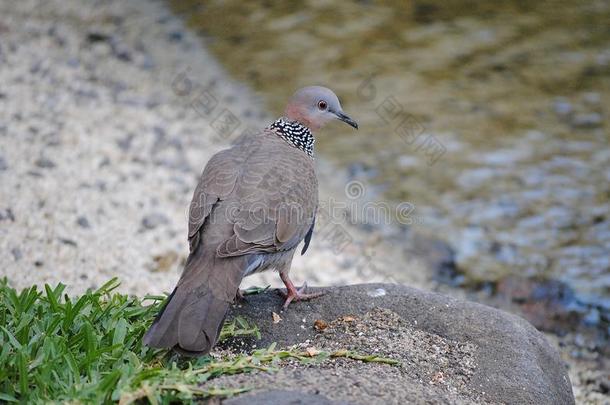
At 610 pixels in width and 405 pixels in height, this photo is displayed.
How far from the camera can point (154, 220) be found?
7.02 metres

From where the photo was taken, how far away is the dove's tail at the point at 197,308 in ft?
11.9

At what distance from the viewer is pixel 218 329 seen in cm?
371

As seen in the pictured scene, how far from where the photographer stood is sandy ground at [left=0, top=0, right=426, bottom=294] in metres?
6.49

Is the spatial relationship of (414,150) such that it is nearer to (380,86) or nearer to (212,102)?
(380,86)

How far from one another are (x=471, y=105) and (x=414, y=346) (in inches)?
245

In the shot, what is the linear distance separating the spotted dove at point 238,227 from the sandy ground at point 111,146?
1.87 meters

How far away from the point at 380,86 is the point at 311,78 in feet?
2.90

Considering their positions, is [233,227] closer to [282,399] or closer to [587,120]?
[282,399]

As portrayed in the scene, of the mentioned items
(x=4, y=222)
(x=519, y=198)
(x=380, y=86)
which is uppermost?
(x=4, y=222)

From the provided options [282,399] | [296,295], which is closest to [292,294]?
[296,295]

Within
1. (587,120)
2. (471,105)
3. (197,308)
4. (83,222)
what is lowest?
(587,120)

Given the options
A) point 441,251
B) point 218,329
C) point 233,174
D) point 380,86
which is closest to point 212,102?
point 380,86

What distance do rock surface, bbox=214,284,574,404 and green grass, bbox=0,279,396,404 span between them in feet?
0.38

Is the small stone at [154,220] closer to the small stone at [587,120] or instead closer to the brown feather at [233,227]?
the brown feather at [233,227]
